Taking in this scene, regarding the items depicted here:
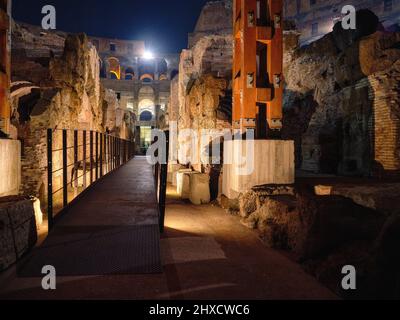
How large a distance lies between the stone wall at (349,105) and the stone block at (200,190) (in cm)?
390

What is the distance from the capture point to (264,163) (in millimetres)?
6820

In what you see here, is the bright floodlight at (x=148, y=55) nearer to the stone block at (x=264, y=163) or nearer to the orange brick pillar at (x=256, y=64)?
the orange brick pillar at (x=256, y=64)

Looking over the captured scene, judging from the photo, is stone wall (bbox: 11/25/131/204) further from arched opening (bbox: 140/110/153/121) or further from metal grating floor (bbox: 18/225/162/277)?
arched opening (bbox: 140/110/153/121)

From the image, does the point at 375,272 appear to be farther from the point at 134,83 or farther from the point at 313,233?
the point at 134,83

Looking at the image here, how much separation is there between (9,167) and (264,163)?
5.00 metres

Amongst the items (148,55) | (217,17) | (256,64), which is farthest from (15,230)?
(148,55)

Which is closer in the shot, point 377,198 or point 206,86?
point 377,198

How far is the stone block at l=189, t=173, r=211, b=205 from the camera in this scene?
31.9 ft

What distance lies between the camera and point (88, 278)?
8.85ft

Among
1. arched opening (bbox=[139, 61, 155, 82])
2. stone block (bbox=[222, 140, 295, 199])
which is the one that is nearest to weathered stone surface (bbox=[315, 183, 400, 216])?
stone block (bbox=[222, 140, 295, 199])

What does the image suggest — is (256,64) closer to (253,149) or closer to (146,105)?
(253,149)

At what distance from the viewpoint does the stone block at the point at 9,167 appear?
13.8 ft

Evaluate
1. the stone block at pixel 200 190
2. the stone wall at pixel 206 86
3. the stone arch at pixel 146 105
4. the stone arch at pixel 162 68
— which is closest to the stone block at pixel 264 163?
the stone block at pixel 200 190

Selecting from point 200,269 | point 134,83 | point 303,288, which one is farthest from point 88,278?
point 134,83
